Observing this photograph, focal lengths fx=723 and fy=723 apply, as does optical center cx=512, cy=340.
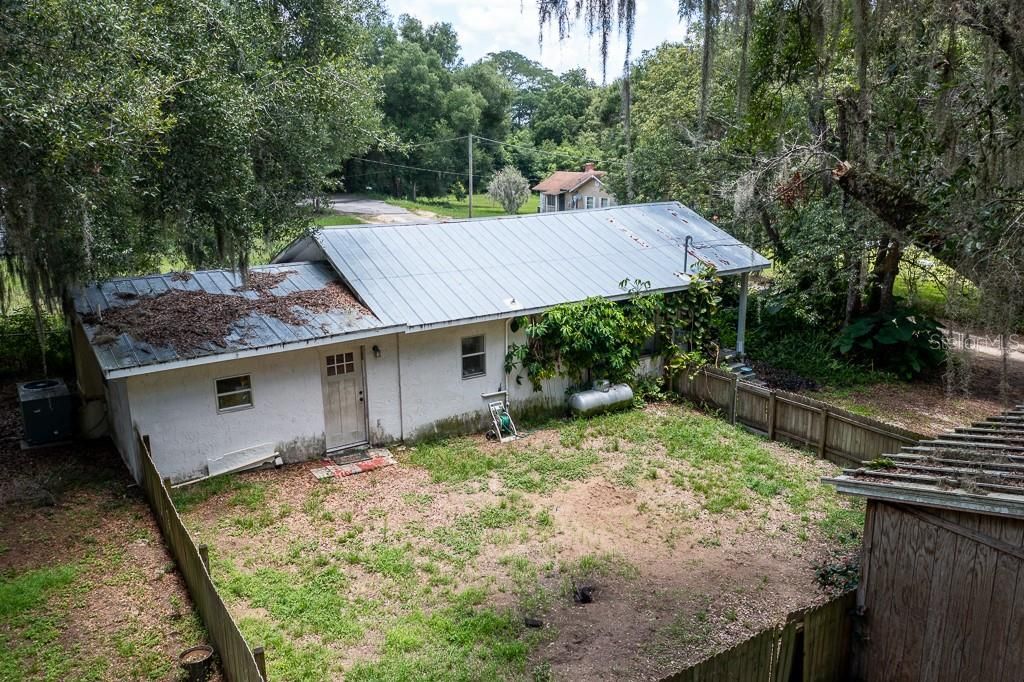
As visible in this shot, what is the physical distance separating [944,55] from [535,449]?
867 cm

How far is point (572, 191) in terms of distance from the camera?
4541 cm

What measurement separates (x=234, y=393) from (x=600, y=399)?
269 inches

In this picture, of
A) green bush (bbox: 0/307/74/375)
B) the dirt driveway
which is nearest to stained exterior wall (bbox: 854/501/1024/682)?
green bush (bbox: 0/307/74/375)

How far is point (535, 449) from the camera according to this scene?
42.6 ft

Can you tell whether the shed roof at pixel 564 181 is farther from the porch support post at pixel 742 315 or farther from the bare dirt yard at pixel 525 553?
the bare dirt yard at pixel 525 553

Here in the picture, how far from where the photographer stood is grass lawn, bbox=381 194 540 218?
48.1m

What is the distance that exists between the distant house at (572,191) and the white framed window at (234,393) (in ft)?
111

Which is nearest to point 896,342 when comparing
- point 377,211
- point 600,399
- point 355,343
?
point 600,399

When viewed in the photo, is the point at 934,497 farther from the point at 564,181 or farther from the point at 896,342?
the point at 564,181

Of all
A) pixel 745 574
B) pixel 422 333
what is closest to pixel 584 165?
pixel 422 333

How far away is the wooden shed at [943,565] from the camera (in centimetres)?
581

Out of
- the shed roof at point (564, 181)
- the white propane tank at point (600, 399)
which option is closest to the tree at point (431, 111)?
the shed roof at point (564, 181)

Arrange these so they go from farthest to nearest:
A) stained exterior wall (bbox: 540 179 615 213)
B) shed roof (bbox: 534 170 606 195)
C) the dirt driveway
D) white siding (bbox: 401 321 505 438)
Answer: shed roof (bbox: 534 170 606 195) → stained exterior wall (bbox: 540 179 615 213) → the dirt driveway → white siding (bbox: 401 321 505 438)

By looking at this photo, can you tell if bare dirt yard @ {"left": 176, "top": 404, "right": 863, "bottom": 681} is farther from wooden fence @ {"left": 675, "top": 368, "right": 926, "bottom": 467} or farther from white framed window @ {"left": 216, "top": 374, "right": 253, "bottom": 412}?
white framed window @ {"left": 216, "top": 374, "right": 253, "bottom": 412}
